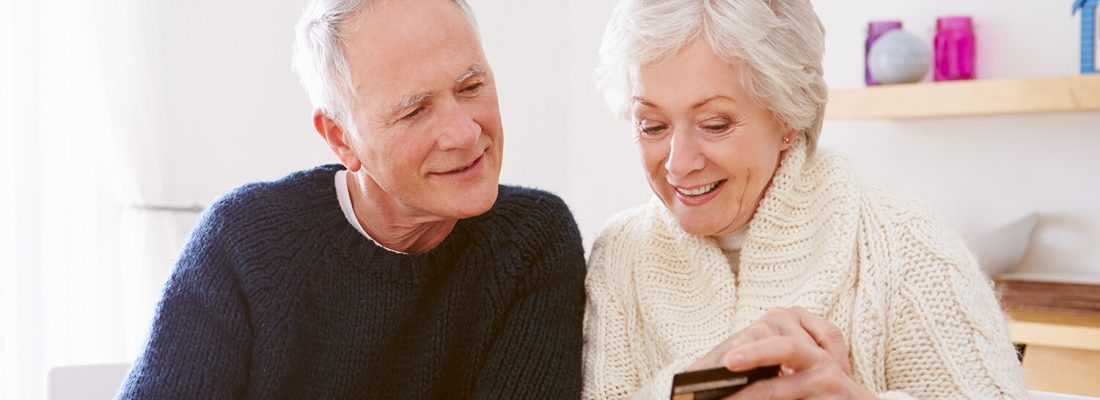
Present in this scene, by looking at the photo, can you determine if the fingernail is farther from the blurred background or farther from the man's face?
the blurred background

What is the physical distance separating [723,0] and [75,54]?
2124 millimetres

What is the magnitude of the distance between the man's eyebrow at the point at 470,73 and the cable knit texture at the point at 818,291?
34 centimetres

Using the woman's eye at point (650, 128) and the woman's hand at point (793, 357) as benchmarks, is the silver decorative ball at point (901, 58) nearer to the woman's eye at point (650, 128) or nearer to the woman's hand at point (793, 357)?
the woman's eye at point (650, 128)

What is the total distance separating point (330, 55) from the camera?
138cm

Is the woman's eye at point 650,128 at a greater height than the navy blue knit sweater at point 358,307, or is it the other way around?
the woman's eye at point 650,128

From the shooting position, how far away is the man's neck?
1.49 m

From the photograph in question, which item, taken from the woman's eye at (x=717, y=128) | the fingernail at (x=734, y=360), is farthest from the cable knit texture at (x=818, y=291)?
the fingernail at (x=734, y=360)

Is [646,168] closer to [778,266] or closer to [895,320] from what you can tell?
[778,266]

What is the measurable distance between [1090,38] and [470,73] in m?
2.07

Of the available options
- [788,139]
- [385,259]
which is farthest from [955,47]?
[385,259]

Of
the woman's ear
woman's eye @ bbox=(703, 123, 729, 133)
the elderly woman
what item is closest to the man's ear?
the elderly woman

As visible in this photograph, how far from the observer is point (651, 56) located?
1.37 meters

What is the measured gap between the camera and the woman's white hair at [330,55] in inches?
53.6

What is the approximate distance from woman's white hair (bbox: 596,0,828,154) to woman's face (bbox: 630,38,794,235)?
2 cm
